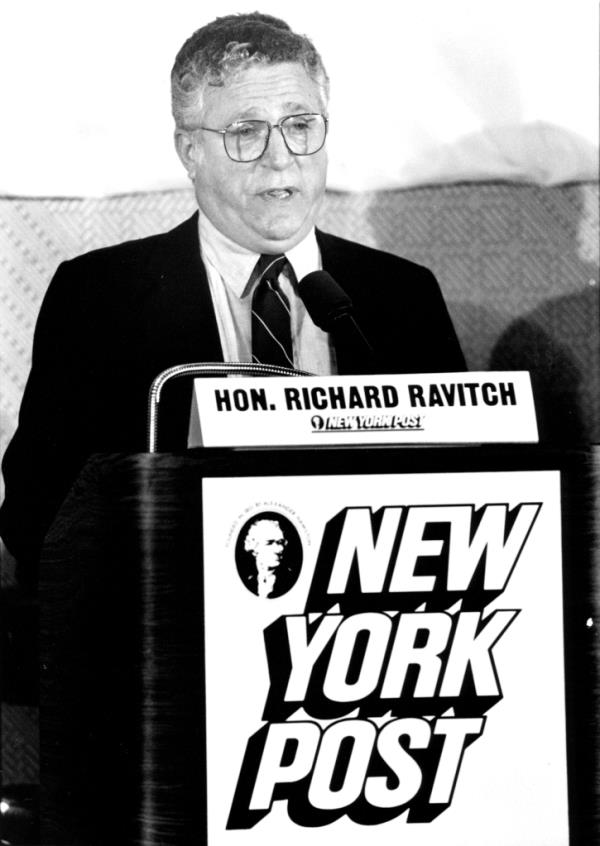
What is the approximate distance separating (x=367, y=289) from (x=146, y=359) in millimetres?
356

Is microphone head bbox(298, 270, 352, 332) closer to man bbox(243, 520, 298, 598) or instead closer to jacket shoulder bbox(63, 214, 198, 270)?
jacket shoulder bbox(63, 214, 198, 270)

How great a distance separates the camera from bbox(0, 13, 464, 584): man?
71.1 inches

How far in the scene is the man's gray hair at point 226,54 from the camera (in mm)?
1817

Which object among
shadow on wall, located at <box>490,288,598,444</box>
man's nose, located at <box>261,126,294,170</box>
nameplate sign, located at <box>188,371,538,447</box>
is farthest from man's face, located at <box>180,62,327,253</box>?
nameplate sign, located at <box>188,371,538,447</box>

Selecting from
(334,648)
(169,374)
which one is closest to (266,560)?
(334,648)

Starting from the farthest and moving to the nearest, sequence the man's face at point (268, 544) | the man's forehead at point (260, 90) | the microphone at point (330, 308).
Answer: the man's forehead at point (260, 90)
the microphone at point (330, 308)
the man's face at point (268, 544)

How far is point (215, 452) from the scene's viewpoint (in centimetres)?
116

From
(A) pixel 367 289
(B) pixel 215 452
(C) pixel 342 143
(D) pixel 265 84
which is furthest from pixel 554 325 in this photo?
(B) pixel 215 452

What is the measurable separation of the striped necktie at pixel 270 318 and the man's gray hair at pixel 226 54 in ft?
0.77

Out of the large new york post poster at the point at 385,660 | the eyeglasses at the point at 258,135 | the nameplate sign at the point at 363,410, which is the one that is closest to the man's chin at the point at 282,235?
the eyeglasses at the point at 258,135

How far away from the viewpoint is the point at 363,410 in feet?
4.08

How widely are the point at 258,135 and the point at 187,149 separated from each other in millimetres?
115

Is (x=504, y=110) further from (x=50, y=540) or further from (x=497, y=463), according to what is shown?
(x=50, y=540)

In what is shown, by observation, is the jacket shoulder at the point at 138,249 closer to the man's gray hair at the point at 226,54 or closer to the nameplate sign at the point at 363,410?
the man's gray hair at the point at 226,54
